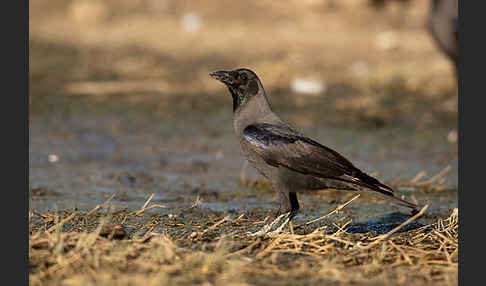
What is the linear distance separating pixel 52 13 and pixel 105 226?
12893 mm

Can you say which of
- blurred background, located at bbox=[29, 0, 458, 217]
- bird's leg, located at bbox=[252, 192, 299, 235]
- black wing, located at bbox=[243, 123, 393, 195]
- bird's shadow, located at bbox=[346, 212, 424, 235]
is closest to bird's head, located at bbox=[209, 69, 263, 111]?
black wing, located at bbox=[243, 123, 393, 195]

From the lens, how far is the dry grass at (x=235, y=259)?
373 cm

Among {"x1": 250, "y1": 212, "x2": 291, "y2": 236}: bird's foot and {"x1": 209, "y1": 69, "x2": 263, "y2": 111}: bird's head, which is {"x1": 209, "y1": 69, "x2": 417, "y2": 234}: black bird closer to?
{"x1": 250, "y1": 212, "x2": 291, "y2": 236}: bird's foot

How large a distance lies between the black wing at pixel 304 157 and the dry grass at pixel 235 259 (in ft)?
1.20

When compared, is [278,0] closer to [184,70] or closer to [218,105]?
[184,70]

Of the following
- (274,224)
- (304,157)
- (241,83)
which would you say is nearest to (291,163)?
(304,157)

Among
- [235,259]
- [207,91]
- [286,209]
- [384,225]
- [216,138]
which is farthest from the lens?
[207,91]

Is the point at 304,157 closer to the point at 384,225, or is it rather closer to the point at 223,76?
the point at 223,76

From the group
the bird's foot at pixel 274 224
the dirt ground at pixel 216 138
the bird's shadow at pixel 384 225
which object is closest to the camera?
the dirt ground at pixel 216 138

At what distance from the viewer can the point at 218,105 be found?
1037 centimetres

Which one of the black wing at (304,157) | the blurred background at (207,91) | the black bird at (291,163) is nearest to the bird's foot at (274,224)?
the black bird at (291,163)

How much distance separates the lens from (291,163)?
471 cm

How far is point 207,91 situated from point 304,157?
255 inches

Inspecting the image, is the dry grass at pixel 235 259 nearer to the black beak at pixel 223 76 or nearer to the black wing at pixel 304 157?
the black wing at pixel 304 157
